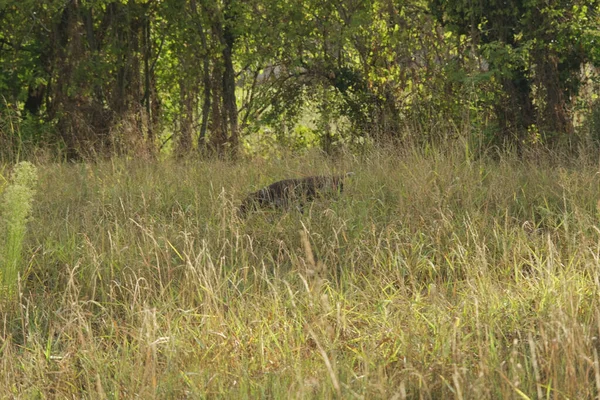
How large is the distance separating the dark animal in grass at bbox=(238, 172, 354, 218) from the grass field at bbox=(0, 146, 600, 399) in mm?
117

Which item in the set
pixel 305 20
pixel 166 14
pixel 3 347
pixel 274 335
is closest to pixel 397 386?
pixel 274 335

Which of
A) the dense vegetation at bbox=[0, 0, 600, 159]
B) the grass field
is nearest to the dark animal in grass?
the grass field

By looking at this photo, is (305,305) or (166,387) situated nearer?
(166,387)

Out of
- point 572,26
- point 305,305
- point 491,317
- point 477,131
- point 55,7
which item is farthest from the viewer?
point 55,7

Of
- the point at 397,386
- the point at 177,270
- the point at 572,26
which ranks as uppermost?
the point at 572,26

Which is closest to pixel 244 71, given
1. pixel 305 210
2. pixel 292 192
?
pixel 292 192

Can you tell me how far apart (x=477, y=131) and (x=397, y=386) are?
6.61 meters

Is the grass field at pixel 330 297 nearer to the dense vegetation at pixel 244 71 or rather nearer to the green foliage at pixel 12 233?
the green foliage at pixel 12 233

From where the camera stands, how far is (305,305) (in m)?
3.68

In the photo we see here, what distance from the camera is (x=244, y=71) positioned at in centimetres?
1270

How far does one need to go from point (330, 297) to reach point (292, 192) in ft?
5.72

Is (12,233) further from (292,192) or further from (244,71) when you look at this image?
(244,71)

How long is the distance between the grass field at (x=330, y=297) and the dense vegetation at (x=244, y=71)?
3986 millimetres

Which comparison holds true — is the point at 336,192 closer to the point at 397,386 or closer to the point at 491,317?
the point at 491,317
